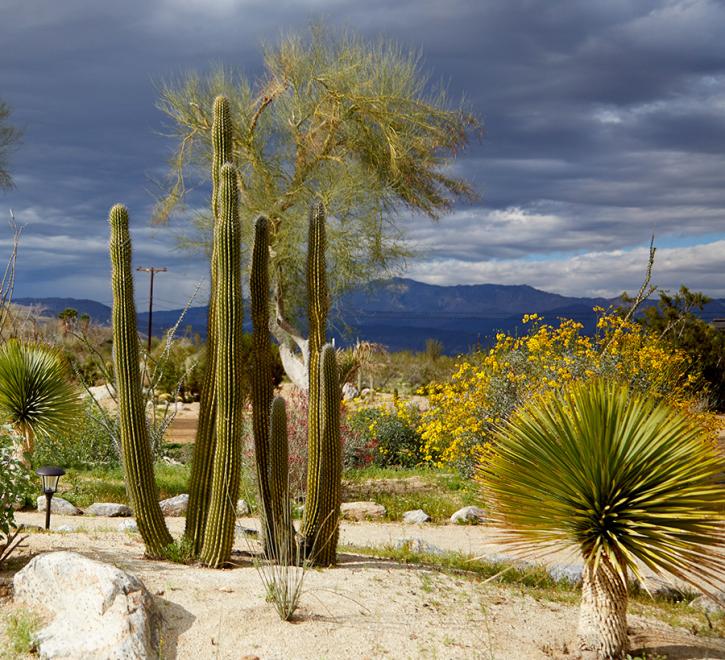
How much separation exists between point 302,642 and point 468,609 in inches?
51.8

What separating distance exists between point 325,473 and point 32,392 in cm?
606

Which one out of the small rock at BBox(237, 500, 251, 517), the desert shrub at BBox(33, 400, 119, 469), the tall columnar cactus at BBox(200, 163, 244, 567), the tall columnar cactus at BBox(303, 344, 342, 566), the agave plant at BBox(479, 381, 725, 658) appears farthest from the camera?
the desert shrub at BBox(33, 400, 119, 469)

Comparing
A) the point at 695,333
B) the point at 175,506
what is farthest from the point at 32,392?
the point at 695,333

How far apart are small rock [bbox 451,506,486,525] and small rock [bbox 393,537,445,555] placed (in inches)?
73.1

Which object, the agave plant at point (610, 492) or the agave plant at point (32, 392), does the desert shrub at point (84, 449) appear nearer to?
the agave plant at point (32, 392)

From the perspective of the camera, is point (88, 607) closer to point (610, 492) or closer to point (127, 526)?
point (610, 492)

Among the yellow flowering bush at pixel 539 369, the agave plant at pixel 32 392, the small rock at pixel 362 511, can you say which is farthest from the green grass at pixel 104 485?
the yellow flowering bush at pixel 539 369

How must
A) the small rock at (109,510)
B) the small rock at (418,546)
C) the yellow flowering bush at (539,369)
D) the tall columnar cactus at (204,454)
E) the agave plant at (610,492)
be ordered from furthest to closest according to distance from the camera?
the yellow flowering bush at (539,369) < the small rock at (109,510) < the small rock at (418,546) < the tall columnar cactus at (204,454) < the agave plant at (610,492)

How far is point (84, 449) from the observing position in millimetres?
14484

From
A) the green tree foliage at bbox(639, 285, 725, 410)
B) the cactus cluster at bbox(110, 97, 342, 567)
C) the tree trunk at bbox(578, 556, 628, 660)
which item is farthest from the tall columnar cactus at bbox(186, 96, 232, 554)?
the green tree foliage at bbox(639, 285, 725, 410)

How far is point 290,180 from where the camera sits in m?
19.3

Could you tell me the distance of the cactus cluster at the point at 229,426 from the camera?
5.98 m

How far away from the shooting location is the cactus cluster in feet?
19.6

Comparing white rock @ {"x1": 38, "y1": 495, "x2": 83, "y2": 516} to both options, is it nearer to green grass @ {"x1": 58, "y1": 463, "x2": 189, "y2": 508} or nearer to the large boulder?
green grass @ {"x1": 58, "y1": 463, "x2": 189, "y2": 508}
